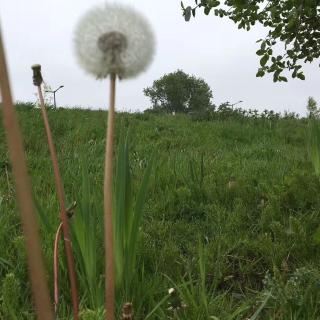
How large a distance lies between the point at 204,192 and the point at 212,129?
4975mm

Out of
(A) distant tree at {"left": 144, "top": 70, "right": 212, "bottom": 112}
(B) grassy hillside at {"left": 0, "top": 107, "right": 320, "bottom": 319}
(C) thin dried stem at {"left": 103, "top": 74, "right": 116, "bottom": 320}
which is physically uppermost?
(C) thin dried stem at {"left": 103, "top": 74, "right": 116, "bottom": 320}

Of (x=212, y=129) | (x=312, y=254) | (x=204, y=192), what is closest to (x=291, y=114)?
(x=212, y=129)

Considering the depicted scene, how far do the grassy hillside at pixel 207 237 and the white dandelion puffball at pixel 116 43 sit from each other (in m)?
0.81

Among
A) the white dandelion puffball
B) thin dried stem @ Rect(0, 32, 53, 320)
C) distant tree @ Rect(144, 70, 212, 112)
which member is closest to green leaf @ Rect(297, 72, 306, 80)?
the white dandelion puffball

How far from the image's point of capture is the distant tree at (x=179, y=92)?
56.6 m

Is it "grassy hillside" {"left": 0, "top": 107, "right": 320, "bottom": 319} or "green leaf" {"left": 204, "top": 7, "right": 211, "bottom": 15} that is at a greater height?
"green leaf" {"left": 204, "top": 7, "right": 211, "bottom": 15}

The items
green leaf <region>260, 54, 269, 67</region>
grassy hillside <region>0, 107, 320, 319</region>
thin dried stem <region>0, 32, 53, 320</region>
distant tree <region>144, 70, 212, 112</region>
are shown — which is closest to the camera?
thin dried stem <region>0, 32, 53, 320</region>

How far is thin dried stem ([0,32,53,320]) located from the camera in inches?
17.1

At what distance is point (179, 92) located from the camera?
56.6 m

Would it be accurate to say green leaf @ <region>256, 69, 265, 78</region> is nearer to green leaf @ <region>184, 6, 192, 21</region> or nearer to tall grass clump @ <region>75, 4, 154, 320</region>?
green leaf @ <region>184, 6, 192, 21</region>

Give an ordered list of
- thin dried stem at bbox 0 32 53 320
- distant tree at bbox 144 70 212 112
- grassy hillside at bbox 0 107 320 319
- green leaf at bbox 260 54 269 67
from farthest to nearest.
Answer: distant tree at bbox 144 70 212 112
green leaf at bbox 260 54 269 67
grassy hillside at bbox 0 107 320 319
thin dried stem at bbox 0 32 53 320

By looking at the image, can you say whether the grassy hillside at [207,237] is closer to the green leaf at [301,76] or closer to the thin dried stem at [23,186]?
the green leaf at [301,76]

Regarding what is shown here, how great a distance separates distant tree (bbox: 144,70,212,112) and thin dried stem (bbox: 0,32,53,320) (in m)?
55.1

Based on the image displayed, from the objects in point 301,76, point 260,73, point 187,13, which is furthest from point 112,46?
point 301,76
